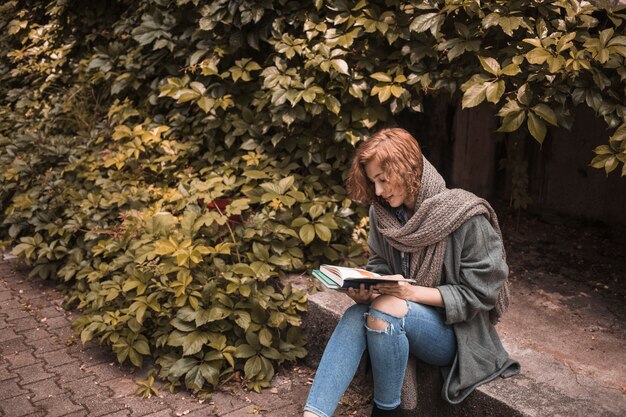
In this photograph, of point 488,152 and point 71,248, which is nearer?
point 71,248

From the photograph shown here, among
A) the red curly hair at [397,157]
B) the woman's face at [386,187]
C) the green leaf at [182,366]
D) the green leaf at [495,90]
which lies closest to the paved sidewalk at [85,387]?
Result: the green leaf at [182,366]

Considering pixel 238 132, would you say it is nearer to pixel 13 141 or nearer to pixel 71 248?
pixel 71 248

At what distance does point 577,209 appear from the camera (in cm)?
566

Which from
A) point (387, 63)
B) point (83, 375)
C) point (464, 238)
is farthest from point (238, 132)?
point (464, 238)

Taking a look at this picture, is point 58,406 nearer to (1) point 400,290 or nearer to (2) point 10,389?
(2) point 10,389

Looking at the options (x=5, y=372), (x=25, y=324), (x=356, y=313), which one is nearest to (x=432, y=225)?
(x=356, y=313)

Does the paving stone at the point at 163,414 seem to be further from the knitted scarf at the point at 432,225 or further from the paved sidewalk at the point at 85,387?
the knitted scarf at the point at 432,225

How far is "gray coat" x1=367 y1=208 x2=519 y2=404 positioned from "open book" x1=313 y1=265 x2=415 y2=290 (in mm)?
223

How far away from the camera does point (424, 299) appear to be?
3.13m

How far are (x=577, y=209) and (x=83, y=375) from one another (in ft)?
12.2

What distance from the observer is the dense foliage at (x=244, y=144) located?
392 centimetres

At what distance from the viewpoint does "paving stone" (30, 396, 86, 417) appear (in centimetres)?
380

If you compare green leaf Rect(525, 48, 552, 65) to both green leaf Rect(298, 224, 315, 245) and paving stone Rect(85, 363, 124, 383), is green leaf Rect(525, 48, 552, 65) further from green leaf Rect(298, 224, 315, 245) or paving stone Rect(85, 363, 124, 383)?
paving stone Rect(85, 363, 124, 383)

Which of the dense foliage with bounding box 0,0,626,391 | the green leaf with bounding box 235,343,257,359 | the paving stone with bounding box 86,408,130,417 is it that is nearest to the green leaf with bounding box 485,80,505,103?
the dense foliage with bounding box 0,0,626,391
